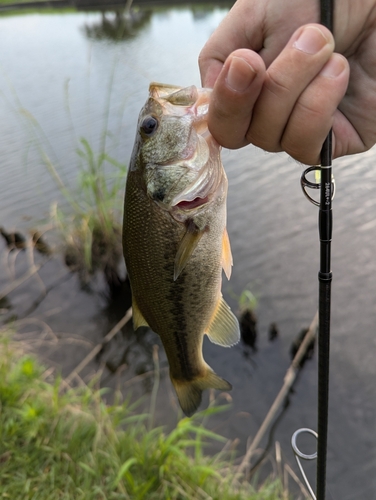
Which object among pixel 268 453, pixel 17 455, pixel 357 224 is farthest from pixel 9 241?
pixel 357 224

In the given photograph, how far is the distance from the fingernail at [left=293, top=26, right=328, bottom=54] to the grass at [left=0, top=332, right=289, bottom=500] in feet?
8.69

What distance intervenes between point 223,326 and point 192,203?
0.64 metres

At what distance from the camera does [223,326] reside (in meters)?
1.93

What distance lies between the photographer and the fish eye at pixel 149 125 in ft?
5.43

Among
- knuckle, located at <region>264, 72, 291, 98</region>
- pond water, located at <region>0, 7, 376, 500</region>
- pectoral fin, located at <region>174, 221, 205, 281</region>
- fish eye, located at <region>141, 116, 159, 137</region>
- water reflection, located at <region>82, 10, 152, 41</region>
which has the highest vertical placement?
knuckle, located at <region>264, 72, 291, 98</region>

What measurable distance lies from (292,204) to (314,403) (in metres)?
3.90

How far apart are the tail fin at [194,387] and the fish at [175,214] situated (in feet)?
0.88

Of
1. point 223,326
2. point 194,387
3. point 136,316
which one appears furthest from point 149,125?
point 194,387

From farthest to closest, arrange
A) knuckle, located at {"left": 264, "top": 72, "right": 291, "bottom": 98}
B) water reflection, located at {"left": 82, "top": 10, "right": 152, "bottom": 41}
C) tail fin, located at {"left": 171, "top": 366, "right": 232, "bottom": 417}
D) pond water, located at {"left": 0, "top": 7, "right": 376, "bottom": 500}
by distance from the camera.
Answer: water reflection, located at {"left": 82, "top": 10, "right": 152, "bottom": 41}, pond water, located at {"left": 0, "top": 7, "right": 376, "bottom": 500}, tail fin, located at {"left": 171, "top": 366, "right": 232, "bottom": 417}, knuckle, located at {"left": 264, "top": 72, "right": 291, "bottom": 98}

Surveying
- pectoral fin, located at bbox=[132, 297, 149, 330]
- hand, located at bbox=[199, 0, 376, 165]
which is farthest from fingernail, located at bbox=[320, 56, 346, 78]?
pectoral fin, located at bbox=[132, 297, 149, 330]

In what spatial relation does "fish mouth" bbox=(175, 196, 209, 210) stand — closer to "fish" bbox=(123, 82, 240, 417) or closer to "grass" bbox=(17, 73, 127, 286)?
"fish" bbox=(123, 82, 240, 417)

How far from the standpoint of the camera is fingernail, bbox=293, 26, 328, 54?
1177 mm

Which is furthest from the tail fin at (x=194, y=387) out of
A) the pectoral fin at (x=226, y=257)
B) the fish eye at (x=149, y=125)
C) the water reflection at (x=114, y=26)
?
the water reflection at (x=114, y=26)

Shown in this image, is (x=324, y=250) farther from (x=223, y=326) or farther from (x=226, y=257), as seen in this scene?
(x=223, y=326)
